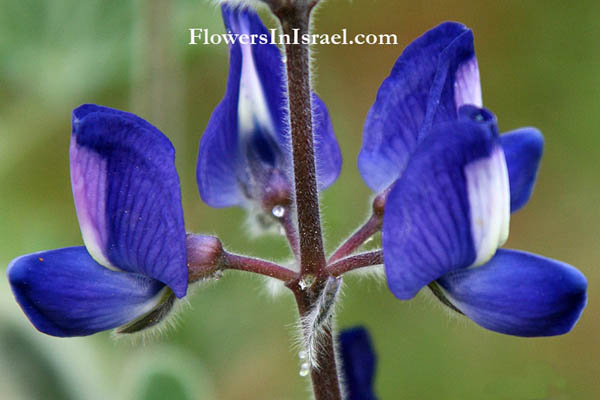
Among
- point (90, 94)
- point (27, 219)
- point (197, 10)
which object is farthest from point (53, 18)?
point (27, 219)

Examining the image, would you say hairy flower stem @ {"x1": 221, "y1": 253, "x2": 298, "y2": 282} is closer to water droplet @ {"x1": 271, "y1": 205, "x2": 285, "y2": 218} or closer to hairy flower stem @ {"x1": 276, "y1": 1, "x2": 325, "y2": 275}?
hairy flower stem @ {"x1": 276, "y1": 1, "x2": 325, "y2": 275}

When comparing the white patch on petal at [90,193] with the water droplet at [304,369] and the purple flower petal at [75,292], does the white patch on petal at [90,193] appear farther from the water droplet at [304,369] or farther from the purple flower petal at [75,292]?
the water droplet at [304,369]

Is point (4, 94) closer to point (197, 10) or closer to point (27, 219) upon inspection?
point (27, 219)

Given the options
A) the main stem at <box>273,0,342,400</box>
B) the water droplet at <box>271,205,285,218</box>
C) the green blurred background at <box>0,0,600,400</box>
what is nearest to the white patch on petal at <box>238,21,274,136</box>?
the water droplet at <box>271,205,285,218</box>

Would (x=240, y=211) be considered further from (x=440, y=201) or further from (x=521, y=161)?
(x=440, y=201)

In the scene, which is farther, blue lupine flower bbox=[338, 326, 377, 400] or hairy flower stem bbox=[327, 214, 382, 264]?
blue lupine flower bbox=[338, 326, 377, 400]
